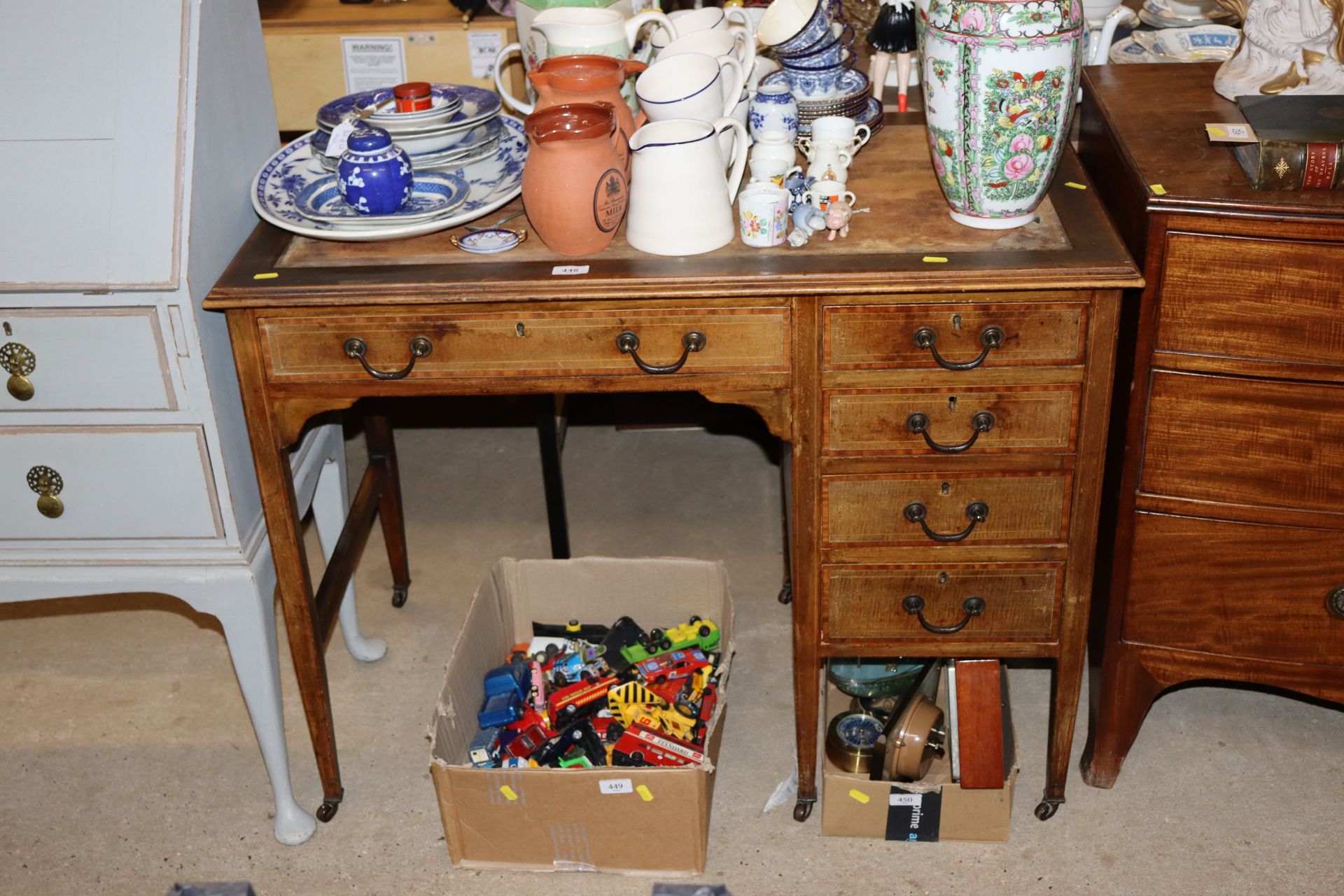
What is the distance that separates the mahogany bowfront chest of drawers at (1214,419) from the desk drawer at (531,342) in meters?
0.49

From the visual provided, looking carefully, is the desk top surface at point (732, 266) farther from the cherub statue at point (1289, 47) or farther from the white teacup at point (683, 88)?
the cherub statue at point (1289, 47)

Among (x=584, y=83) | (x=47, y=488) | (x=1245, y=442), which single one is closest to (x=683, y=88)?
(x=584, y=83)

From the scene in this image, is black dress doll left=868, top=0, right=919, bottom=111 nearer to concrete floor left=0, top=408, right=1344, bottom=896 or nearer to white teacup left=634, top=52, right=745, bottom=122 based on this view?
white teacup left=634, top=52, right=745, bottom=122

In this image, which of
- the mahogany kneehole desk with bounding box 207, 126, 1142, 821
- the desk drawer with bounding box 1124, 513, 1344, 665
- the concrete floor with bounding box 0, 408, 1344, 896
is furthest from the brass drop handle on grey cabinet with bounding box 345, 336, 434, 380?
the desk drawer with bounding box 1124, 513, 1344, 665

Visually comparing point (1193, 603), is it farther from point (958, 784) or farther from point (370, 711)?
→ point (370, 711)

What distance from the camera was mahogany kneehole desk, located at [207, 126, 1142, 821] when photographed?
155cm

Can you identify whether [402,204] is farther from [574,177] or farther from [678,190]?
[678,190]

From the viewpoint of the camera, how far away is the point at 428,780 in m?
2.07

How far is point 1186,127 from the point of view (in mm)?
1749

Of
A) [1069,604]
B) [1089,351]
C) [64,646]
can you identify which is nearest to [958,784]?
[1069,604]

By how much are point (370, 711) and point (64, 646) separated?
642 millimetres

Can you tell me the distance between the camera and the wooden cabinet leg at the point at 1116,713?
74.7 inches

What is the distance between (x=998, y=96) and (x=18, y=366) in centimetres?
125

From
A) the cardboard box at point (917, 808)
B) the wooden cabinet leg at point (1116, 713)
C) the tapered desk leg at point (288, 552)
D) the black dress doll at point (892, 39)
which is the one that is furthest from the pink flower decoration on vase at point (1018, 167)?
the tapered desk leg at point (288, 552)
